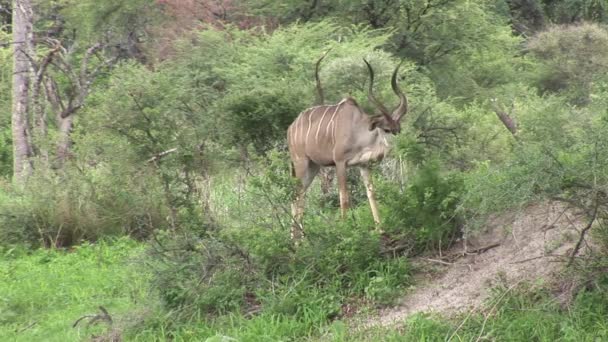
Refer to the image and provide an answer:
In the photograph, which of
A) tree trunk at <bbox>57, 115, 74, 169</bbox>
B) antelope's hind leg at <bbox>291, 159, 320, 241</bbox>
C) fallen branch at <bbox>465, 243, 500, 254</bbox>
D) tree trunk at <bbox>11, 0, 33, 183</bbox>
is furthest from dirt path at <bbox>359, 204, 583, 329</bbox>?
tree trunk at <bbox>11, 0, 33, 183</bbox>

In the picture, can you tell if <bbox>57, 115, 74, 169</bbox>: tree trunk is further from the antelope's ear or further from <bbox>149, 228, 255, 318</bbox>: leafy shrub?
the antelope's ear

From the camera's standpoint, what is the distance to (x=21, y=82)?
42.7 ft

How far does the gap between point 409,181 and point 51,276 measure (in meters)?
3.78

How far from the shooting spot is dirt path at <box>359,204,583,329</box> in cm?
602

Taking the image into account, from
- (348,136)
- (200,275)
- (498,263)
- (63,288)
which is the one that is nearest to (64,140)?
(63,288)

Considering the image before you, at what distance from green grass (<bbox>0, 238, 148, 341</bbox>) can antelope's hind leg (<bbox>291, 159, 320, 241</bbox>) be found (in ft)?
4.27

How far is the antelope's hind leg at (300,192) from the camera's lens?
687 centimetres

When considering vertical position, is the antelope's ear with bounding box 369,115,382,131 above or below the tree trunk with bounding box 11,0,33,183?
above

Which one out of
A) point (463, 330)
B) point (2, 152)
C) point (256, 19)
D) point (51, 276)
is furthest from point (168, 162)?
point (256, 19)

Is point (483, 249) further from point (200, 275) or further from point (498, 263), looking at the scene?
point (200, 275)

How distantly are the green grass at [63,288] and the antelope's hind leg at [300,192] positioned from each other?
1301 millimetres

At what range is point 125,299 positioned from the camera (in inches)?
302

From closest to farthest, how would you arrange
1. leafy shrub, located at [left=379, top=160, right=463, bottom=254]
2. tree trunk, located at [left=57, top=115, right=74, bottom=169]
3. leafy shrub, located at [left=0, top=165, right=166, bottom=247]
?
Result: 1. leafy shrub, located at [left=379, top=160, right=463, bottom=254]
2. leafy shrub, located at [left=0, top=165, right=166, bottom=247]
3. tree trunk, located at [left=57, top=115, right=74, bottom=169]

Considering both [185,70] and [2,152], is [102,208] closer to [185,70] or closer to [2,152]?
[185,70]
